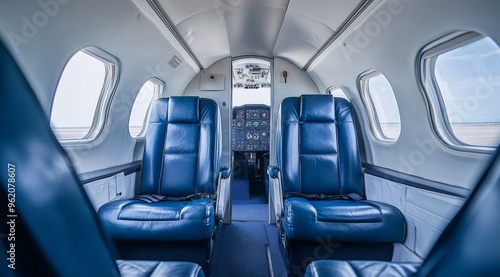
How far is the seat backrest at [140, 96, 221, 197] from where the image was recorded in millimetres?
2666

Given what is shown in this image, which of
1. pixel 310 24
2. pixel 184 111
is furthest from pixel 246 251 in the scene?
pixel 310 24

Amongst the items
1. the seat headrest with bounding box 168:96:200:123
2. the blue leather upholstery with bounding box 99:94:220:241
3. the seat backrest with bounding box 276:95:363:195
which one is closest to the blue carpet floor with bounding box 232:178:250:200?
the blue leather upholstery with bounding box 99:94:220:241

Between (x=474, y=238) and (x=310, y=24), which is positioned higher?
(x=310, y=24)

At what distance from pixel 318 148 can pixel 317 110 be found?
446 mm

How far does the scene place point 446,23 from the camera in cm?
153

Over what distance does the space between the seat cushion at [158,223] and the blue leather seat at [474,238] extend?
1.80m

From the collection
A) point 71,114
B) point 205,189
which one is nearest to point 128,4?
point 71,114

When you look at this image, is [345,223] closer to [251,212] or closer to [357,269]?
[357,269]

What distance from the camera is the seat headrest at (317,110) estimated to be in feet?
9.20

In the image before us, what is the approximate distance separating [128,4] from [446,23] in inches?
87.2

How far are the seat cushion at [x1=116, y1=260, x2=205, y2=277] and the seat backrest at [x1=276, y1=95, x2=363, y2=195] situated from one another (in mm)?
1713

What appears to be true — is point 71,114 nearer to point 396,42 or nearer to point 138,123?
point 138,123

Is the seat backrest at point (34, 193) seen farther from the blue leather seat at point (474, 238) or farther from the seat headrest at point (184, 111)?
the seat headrest at point (184, 111)

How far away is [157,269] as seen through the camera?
1.07 metres
